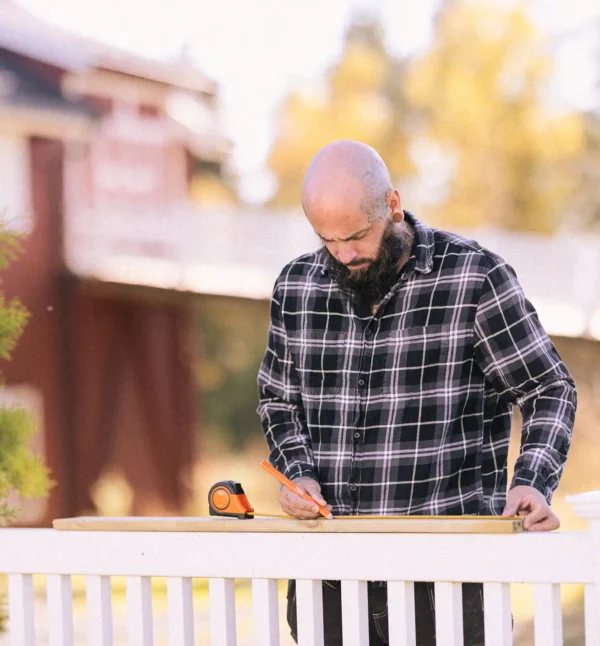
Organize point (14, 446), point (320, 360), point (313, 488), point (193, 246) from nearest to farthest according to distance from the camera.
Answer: point (313, 488)
point (320, 360)
point (14, 446)
point (193, 246)

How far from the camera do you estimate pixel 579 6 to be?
540cm

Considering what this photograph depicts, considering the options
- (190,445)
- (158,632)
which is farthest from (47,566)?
(190,445)

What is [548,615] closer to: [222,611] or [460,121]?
[222,611]

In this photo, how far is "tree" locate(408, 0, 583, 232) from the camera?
553 cm

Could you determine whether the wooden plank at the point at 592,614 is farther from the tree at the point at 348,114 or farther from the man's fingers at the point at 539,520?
the tree at the point at 348,114

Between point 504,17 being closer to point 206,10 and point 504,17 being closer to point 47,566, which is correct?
point 206,10

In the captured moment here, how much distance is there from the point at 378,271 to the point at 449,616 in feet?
1.95

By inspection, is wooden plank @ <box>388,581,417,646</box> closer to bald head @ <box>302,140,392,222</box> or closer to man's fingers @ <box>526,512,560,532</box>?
man's fingers @ <box>526,512,560,532</box>

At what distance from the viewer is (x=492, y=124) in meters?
5.62

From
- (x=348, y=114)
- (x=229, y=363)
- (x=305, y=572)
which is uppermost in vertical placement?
(x=348, y=114)

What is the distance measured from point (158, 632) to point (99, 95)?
2.78 m

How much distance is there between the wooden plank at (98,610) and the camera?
1621 mm

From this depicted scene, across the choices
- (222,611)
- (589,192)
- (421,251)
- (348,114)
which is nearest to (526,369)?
(421,251)

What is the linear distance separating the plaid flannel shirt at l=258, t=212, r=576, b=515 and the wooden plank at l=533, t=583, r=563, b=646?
34cm
